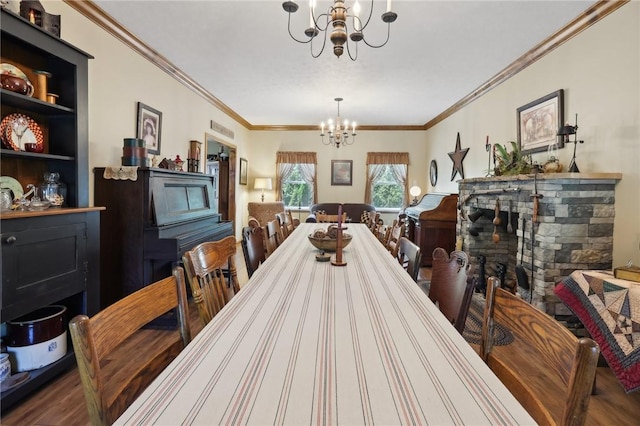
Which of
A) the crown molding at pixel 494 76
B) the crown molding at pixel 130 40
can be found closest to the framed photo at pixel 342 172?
the crown molding at pixel 494 76

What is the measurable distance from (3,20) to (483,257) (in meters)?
4.50

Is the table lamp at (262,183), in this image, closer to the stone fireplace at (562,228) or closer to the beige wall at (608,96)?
the beige wall at (608,96)

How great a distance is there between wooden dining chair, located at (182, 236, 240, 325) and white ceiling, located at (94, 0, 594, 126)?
2201 millimetres

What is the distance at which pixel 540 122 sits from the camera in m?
3.46

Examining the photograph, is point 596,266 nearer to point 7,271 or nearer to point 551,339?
point 551,339

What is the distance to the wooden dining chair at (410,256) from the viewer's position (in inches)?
63.9

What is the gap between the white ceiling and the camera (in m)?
2.76

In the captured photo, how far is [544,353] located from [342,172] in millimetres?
7237

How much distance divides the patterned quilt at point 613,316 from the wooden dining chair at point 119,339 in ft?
7.38

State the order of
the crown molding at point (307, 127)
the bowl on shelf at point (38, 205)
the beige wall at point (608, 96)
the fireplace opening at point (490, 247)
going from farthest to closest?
the crown molding at point (307, 127) → the fireplace opening at point (490, 247) → the beige wall at point (608, 96) → the bowl on shelf at point (38, 205)

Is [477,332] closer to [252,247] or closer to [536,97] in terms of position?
[252,247]

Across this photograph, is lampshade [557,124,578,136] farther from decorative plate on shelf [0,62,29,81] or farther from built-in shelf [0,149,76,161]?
decorative plate on shelf [0,62,29,81]

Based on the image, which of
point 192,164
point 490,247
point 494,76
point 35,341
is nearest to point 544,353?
point 35,341

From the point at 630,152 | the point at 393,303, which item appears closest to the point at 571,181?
the point at 630,152
